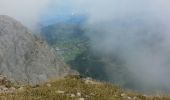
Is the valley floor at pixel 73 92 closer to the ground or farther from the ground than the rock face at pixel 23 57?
closer to the ground

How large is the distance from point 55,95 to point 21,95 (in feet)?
5.44

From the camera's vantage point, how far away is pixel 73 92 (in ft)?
72.2

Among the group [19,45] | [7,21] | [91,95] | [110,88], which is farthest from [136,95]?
[7,21]

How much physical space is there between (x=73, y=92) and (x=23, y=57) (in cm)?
6350

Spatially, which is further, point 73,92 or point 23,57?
point 23,57

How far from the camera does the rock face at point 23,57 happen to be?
245ft

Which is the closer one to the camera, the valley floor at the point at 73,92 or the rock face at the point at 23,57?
the valley floor at the point at 73,92

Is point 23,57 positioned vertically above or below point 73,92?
above

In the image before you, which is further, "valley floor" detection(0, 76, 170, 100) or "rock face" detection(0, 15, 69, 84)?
"rock face" detection(0, 15, 69, 84)

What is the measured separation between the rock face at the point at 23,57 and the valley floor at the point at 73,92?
151 ft

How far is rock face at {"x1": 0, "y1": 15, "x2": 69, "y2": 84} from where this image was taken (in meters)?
74.8

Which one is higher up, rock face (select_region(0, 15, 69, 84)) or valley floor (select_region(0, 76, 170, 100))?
rock face (select_region(0, 15, 69, 84))

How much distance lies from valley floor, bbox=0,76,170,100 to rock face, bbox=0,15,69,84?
151ft

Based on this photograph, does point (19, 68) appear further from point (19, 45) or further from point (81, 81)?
point (81, 81)
